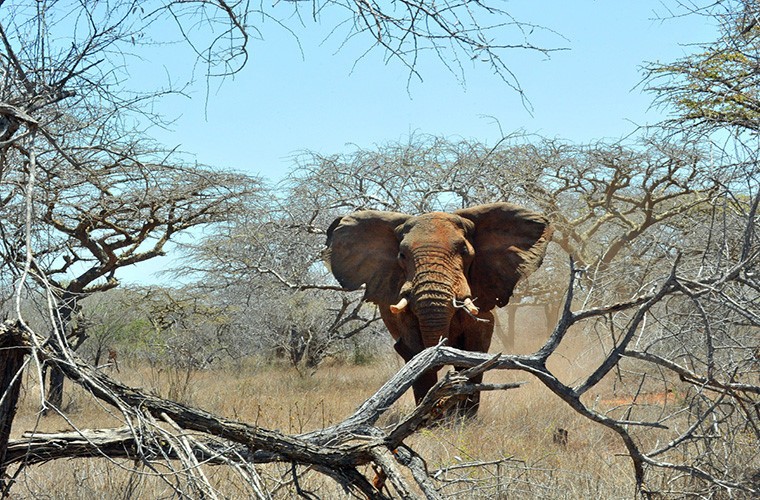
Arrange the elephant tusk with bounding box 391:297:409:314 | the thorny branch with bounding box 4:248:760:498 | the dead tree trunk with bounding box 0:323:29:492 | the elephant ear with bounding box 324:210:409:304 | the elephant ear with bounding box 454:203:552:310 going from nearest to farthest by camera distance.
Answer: the thorny branch with bounding box 4:248:760:498 < the dead tree trunk with bounding box 0:323:29:492 < the elephant tusk with bounding box 391:297:409:314 < the elephant ear with bounding box 454:203:552:310 < the elephant ear with bounding box 324:210:409:304

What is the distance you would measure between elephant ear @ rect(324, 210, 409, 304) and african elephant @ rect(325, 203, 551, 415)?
0.04ft

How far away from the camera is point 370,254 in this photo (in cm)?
1023

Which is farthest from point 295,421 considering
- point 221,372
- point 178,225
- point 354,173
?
point 221,372

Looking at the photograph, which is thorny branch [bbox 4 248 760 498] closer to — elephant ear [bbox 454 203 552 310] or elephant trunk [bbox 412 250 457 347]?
elephant trunk [bbox 412 250 457 347]

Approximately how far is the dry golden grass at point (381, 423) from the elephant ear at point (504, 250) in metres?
1.13

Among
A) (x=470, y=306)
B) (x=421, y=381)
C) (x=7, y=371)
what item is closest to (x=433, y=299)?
(x=470, y=306)

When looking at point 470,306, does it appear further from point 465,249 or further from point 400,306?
point 465,249

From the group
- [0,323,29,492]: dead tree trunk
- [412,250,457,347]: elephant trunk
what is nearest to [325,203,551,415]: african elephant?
[412,250,457,347]: elephant trunk

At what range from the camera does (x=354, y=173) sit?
1437 centimetres

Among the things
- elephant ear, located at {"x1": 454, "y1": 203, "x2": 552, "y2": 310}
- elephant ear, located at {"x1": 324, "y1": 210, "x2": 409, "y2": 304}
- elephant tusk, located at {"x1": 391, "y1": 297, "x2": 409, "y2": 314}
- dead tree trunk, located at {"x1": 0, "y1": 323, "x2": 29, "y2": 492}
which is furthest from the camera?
elephant ear, located at {"x1": 324, "y1": 210, "x2": 409, "y2": 304}

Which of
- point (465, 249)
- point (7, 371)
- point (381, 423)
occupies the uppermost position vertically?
point (465, 249)

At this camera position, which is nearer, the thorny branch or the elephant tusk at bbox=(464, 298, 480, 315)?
the thorny branch

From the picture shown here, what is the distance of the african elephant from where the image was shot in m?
8.85

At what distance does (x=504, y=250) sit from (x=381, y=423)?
2534 millimetres
